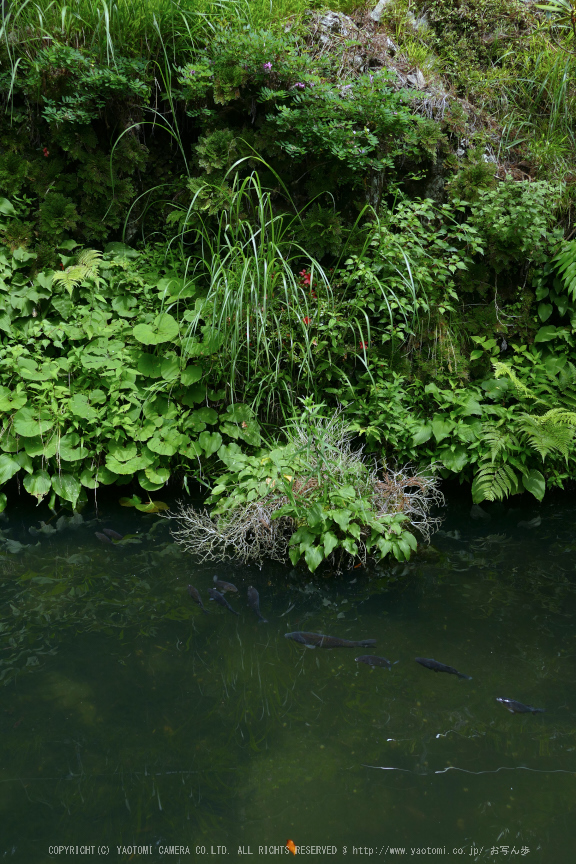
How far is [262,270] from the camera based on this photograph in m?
4.05

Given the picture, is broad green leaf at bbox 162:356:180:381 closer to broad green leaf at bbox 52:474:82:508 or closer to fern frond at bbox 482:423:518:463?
broad green leaf at bbox 52:474:82:508

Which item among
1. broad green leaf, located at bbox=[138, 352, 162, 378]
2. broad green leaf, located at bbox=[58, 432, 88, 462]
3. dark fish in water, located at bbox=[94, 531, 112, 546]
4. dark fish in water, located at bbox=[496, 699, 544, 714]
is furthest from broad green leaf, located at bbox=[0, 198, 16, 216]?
dark fish in water, located at bbox=[496, 699, 544, 714]

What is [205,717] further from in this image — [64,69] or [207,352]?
[64,69]

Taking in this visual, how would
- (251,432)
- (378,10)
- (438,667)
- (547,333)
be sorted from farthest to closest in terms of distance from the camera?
(378,10) < (547,333) < (251,432) < (438,667)

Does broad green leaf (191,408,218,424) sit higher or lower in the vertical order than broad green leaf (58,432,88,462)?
higher

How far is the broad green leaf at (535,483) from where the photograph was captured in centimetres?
398

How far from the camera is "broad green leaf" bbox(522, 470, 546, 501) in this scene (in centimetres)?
398

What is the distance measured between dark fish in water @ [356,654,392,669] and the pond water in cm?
5

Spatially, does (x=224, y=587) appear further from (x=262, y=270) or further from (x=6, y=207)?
(x=6, y=207)

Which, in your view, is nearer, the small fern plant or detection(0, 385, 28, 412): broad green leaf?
detection(0, 385, 28, 412): broad green leaf

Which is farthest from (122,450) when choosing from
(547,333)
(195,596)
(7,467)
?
(547,333)

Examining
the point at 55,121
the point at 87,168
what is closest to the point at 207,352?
the point at 87,168

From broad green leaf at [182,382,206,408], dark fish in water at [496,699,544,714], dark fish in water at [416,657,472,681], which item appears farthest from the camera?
broad green leaf at [182,382,206,408]

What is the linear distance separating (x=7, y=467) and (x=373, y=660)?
253 cm
